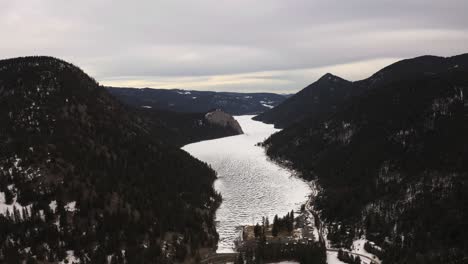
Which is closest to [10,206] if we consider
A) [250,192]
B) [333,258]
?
[333,258]

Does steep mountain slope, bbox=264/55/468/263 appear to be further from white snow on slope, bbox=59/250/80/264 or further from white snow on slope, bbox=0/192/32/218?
white snow on slope, bbox=0/192/32/218

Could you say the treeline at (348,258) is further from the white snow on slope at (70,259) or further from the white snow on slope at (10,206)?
the white snow on slope at (10,206)

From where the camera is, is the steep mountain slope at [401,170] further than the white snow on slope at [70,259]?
Yes

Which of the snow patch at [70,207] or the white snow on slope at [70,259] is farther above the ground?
the snow patch at [70,207]

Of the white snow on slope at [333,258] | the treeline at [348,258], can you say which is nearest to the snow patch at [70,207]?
the white snow on slope at [333,258]

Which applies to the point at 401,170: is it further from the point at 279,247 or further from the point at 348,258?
the point at 279,247

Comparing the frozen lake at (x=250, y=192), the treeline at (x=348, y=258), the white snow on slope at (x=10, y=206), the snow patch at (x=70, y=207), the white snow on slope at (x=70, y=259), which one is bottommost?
the frozen lake at (x=250, y=192)

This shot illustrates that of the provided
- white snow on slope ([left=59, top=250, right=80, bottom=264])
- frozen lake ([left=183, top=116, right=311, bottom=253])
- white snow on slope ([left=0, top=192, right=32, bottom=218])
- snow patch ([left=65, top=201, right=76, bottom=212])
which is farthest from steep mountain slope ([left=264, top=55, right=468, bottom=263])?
white snow on slope ([left=0, top=192, right=32, bottom=218])
